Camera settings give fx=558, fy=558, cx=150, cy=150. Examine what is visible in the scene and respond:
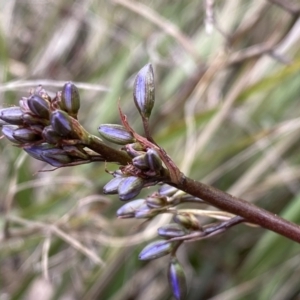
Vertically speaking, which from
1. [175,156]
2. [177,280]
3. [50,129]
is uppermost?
[50,129]

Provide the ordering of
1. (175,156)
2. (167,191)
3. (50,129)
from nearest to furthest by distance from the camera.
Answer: (50,129), (167,191), (175,156)

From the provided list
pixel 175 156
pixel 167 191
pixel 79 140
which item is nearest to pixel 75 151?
pixel 79 140

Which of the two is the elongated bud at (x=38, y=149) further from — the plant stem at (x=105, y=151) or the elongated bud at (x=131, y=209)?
the elongated bud at (x=131, y=209)

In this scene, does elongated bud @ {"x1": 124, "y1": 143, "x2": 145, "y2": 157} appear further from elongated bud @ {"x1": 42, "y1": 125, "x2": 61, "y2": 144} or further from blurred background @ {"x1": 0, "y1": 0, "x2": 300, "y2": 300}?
blurred background @ {"x1": 0, "y1": 0, "x2": 300, "y2": 300}

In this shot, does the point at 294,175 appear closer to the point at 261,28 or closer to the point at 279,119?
the point at 279,119

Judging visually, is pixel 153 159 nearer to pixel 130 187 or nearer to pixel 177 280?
pixel 130 187

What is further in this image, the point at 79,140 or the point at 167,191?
the point at 167,191
